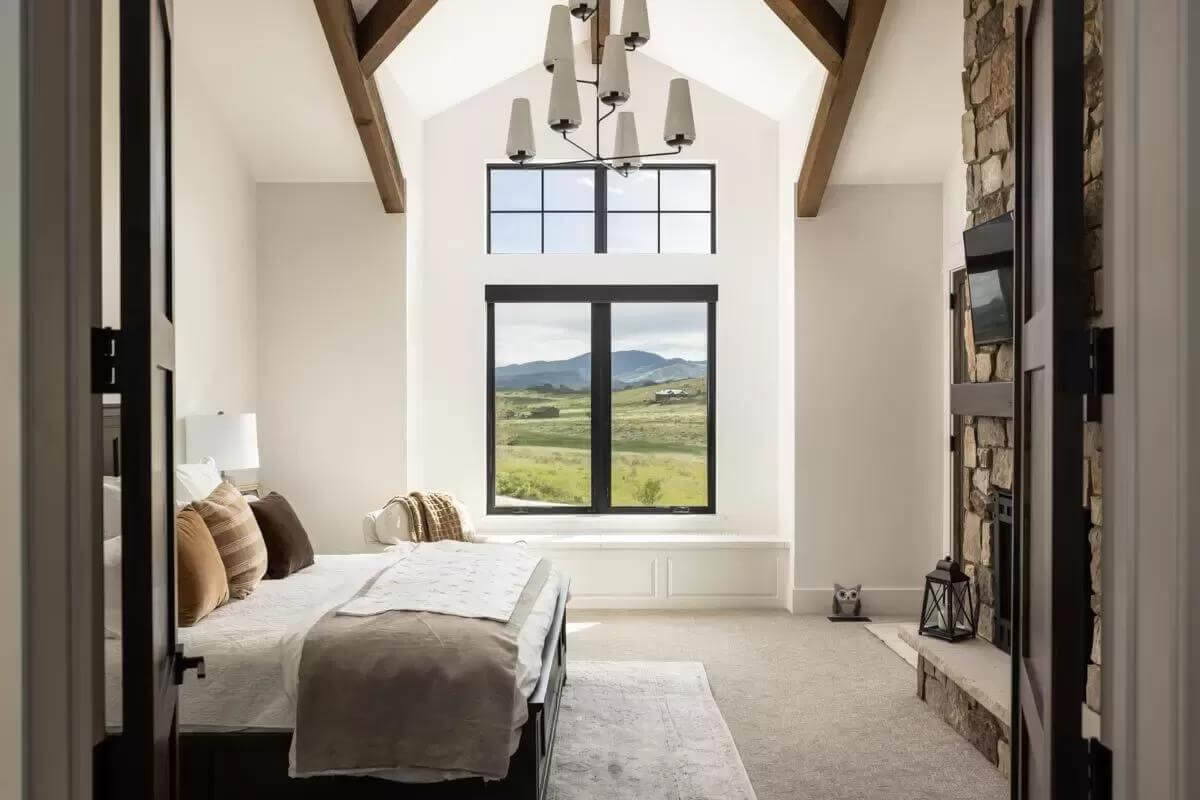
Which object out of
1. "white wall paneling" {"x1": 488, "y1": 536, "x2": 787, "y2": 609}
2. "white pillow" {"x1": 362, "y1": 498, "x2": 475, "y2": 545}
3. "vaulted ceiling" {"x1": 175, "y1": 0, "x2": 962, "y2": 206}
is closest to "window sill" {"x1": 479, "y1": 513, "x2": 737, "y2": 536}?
"white wall paneling" {"x1": 488, "y1": 536, "x2": 787, "y2": 609}

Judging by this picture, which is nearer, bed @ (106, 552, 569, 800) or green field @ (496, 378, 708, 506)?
bed @ (106, 552, 569, 800)

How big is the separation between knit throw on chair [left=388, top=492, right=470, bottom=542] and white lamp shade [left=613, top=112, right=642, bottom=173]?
2.17 meters

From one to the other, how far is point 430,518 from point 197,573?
7.06 ft

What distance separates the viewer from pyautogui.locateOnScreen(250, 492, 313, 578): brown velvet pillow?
3832 mm

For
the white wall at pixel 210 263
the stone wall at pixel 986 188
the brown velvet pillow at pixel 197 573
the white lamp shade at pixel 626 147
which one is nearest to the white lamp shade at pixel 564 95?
the white lamp shade at pixel 626 147

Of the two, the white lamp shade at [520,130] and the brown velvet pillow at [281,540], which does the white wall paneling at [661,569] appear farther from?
the white lamp shade at [520,130]

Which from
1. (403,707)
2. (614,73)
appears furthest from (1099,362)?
(614,73)

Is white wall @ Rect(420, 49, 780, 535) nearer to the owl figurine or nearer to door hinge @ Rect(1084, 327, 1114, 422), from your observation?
the owl figurine

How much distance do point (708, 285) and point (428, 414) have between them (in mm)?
2204

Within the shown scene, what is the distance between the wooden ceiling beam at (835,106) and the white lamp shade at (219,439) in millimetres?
3497

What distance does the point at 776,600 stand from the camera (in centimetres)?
612

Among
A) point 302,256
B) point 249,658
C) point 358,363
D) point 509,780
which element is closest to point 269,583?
point 249,658

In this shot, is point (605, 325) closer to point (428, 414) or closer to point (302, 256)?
point (428, 414)

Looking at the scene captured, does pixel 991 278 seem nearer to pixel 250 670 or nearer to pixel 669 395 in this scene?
pixel 250 670
